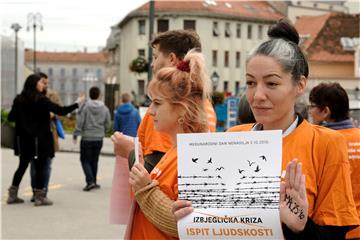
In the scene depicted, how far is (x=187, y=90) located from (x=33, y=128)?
7.10 metres

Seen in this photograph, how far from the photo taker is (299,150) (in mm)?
2186

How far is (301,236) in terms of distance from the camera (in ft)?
6.90

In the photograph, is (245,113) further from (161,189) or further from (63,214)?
(63,214)

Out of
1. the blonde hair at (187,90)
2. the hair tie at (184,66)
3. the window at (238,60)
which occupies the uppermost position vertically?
the window at (238,60)

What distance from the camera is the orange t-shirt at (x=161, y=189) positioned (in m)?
2.59

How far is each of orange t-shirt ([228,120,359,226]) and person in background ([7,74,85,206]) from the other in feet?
24.5

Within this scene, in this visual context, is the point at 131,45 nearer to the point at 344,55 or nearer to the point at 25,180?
the point at 344,55

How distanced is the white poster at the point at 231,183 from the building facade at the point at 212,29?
68.5 m

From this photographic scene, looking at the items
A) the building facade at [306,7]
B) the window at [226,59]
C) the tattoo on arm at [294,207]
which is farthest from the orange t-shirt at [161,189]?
the window at [226,59]

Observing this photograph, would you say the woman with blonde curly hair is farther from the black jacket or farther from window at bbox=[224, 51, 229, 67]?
window at bbox=[224, 51, 229, 67]

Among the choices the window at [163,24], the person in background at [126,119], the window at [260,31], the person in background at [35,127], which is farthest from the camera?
the window at [260,31]

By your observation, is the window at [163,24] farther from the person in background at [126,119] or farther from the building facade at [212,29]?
the person in background at [126,119]

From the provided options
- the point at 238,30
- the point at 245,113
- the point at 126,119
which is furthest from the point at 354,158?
the point at 238,30

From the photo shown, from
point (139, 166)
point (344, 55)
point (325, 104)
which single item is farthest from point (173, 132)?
point (344, 55)
